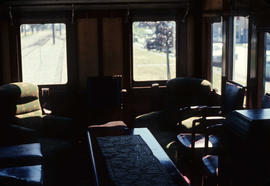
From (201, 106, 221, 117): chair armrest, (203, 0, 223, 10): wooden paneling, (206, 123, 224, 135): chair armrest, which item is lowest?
(206, 123, 224, 135): chair armrest

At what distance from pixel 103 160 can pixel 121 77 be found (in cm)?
298

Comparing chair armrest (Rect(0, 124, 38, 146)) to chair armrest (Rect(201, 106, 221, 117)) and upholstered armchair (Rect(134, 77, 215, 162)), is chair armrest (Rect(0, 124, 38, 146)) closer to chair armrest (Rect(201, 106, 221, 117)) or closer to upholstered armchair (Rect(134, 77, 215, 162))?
upholstered armchair (Rect(134, 77, 215, 162))

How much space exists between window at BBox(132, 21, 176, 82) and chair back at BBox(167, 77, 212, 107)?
878mm

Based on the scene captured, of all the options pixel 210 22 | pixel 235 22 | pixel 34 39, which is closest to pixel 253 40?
pixel 235 22

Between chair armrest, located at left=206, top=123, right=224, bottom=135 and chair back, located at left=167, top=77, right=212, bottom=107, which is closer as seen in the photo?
chair armrest, located at left=206, top=123, right=224, bottom=135

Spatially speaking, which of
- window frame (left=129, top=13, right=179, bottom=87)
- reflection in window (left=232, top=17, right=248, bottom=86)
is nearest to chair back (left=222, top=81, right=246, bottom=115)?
reflection in window (left=232, top=17, right=248, bottom=86)

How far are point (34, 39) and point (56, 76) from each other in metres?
0.77

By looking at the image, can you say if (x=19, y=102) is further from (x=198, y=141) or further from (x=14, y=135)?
(x=198, y=141)

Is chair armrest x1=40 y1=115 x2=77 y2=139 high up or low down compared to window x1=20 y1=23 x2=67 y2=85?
down

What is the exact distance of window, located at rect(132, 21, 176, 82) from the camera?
7445 mm

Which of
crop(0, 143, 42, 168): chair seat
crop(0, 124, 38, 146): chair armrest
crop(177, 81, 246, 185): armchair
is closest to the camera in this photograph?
crop(0, 143, 42, 168): chair seat

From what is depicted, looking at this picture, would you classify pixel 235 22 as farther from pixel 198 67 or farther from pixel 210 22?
pixel 198 67

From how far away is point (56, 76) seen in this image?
7.34 meters

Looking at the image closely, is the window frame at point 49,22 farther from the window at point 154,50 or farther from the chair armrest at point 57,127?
the window at point 154,50
